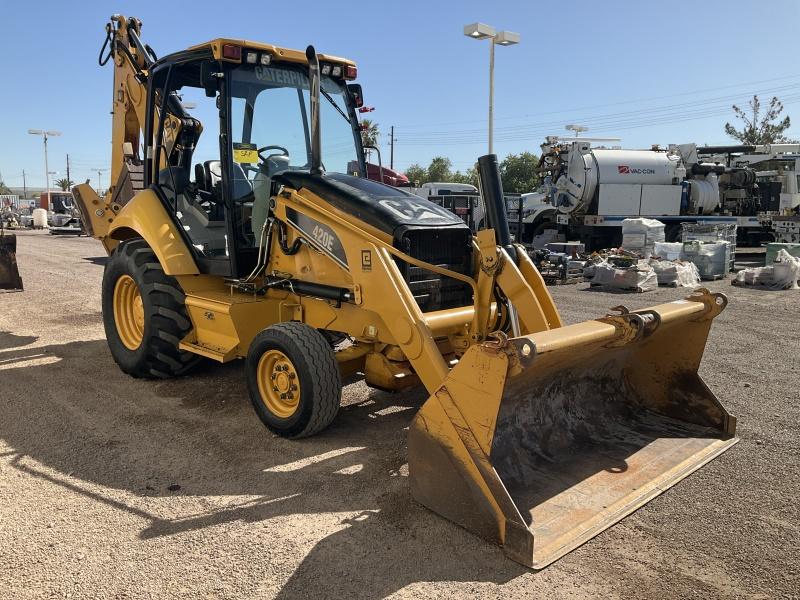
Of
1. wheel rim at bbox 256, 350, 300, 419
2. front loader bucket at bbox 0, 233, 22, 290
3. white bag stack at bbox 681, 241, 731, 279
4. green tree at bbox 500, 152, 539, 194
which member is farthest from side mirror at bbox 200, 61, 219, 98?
green tree at bbox 500, 152, 539, 194

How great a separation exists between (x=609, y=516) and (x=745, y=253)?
21.6 metres

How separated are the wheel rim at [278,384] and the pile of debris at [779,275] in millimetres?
12077

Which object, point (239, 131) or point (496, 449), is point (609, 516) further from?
point (239, 131)

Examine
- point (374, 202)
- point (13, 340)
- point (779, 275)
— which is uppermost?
point (374, 202)

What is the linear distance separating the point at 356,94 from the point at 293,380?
2817 millimetres

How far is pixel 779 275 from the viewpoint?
43.4 ft

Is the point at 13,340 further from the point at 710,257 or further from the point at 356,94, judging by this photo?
the point at 710,257

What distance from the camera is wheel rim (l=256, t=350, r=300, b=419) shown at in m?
4.54

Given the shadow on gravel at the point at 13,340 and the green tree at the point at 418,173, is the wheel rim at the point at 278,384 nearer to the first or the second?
the shadow on gravel at the point at 13,340

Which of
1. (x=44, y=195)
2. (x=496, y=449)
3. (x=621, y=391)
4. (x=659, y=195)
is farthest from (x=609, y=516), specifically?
(x=44, y=195)

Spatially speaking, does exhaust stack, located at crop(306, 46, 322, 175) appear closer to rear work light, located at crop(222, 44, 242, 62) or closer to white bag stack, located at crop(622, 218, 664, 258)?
rear work light, located at crop(222, 44, 242, 62)

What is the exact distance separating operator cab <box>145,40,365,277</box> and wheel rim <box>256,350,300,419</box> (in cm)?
103

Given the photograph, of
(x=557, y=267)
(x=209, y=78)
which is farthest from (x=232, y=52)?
(x=557, y=267)

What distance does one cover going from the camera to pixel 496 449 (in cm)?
363
